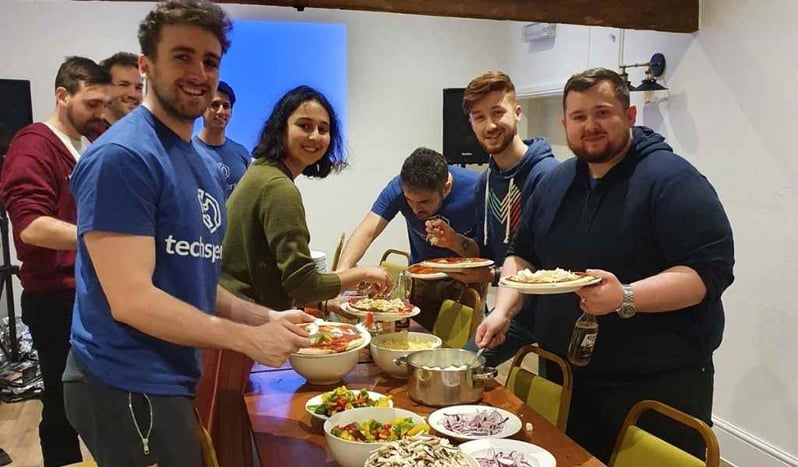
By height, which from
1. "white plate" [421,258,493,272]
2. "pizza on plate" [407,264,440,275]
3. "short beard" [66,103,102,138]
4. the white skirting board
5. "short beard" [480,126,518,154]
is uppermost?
"short beard" [66,103,102,138]

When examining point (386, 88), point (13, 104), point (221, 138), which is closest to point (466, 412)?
point (221, 138)

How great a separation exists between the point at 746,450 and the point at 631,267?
1882 millimetres

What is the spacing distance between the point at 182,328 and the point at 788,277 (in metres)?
2.68

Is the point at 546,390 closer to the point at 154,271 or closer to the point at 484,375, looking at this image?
the point at 484,375

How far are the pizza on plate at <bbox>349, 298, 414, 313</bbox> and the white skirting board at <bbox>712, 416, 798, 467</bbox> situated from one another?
1.89m

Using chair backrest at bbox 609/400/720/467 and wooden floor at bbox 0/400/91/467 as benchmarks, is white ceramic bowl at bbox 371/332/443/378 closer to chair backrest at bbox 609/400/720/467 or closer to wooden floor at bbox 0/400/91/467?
chair backrest at bbox 609/400/720/467

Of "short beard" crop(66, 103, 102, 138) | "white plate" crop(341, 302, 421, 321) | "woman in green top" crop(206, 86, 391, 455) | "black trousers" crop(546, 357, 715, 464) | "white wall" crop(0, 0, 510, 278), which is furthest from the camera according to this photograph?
"white wall" crop(0, 0, 510, 278)

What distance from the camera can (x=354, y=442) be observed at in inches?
55.0

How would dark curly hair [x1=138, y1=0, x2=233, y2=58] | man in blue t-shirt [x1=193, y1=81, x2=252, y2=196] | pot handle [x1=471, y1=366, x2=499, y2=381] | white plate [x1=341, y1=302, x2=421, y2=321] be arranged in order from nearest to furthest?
dark curly hair [x1=138, y1=0, x2=233, y2=58]
pot handle [x1=471, y1=366, x2=499, y2=381]
white plate [x1=341, y1=302, x2=421, y2=321]
man in blue t-shirt [x1=193, y1=81, x2=252, y2=196]

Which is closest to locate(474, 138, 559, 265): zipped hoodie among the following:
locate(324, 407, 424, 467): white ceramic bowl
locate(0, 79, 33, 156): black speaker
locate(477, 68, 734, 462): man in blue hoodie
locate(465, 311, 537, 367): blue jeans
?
locate(465, 311, 537, 367): blue jeans

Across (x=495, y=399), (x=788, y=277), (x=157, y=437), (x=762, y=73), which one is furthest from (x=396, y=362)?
(x=762, y=73)

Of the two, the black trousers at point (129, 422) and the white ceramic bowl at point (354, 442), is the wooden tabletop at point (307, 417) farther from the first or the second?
the black trousers at point (129, 422)

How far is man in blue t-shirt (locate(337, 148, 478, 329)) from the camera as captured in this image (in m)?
3.09

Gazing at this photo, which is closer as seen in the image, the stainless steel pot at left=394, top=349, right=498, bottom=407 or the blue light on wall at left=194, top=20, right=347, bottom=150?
the stainless steel pot at left=394, top=349, right=498, bottom=407
